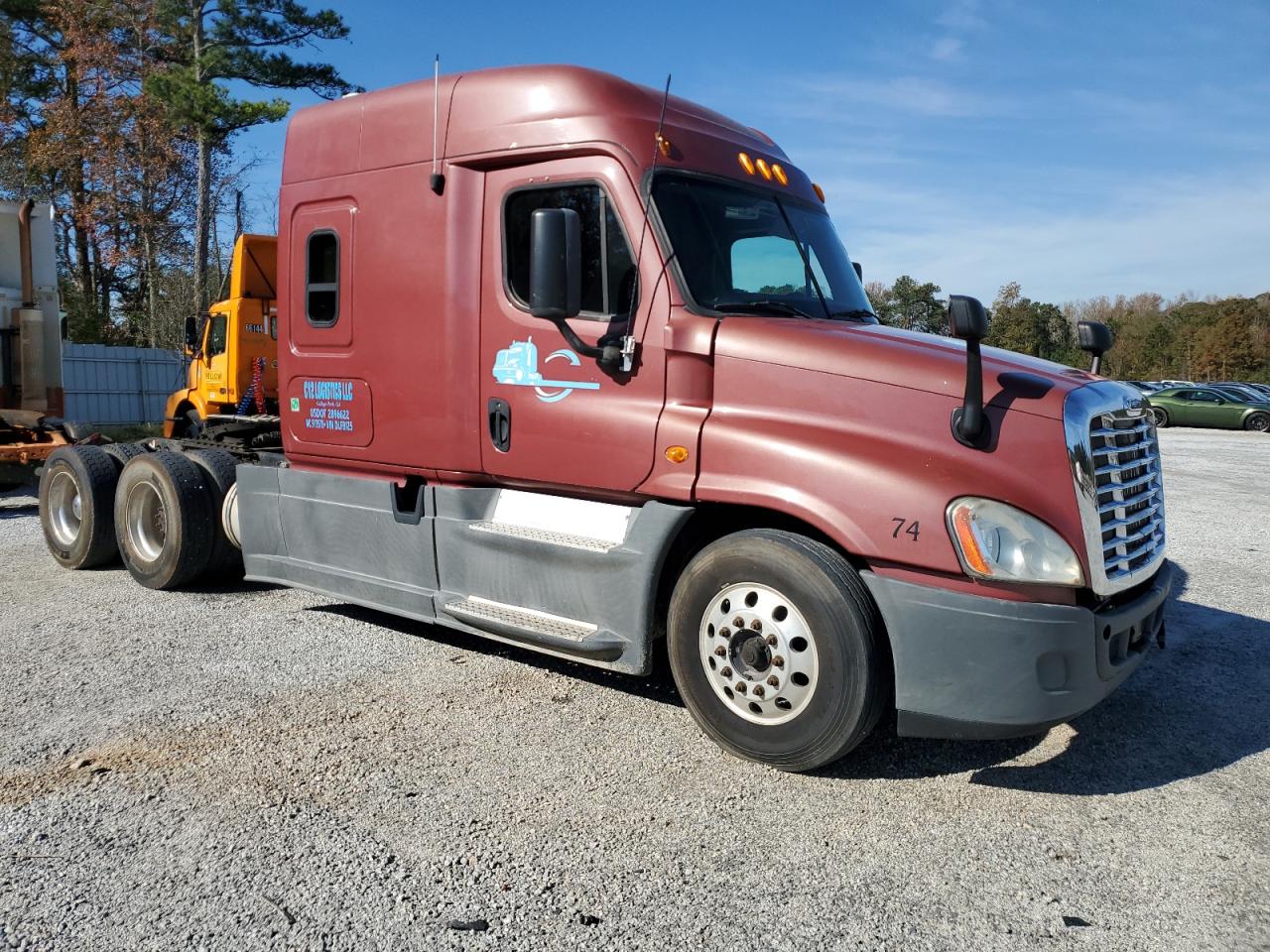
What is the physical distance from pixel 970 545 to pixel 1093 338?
7.13ft

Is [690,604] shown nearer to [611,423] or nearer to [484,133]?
[611,423]

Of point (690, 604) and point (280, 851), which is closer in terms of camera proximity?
point (280, 851)

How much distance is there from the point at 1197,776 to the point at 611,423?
9.67 feet

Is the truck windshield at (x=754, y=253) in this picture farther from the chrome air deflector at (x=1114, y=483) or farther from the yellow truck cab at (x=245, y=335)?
the yellow truck cab at (x=245, y=335)

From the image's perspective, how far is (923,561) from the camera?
3701 mm

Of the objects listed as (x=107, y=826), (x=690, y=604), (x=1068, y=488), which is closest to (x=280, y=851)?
(x=107, y=826)

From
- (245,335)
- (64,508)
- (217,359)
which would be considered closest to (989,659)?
(64,508)

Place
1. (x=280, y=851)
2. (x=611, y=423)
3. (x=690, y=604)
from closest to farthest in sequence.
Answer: (x=280, y=851)
(x=690, y=604)
(x=611, y=423)

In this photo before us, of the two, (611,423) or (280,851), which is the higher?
(611,423)

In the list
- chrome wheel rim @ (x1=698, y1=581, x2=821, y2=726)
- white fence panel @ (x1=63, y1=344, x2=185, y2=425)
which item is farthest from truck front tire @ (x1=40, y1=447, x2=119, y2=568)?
white fence panel @ (x1=63, y1=344, x2=185, y2=425)

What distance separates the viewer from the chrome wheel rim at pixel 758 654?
396 centimetres

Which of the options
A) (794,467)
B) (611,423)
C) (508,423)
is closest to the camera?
(794,467)

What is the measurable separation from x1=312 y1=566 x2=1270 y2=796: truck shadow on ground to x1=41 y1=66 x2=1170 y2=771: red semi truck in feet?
1.65

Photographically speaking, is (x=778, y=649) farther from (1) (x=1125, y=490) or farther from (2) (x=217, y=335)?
(2) (x=217, y=335)
